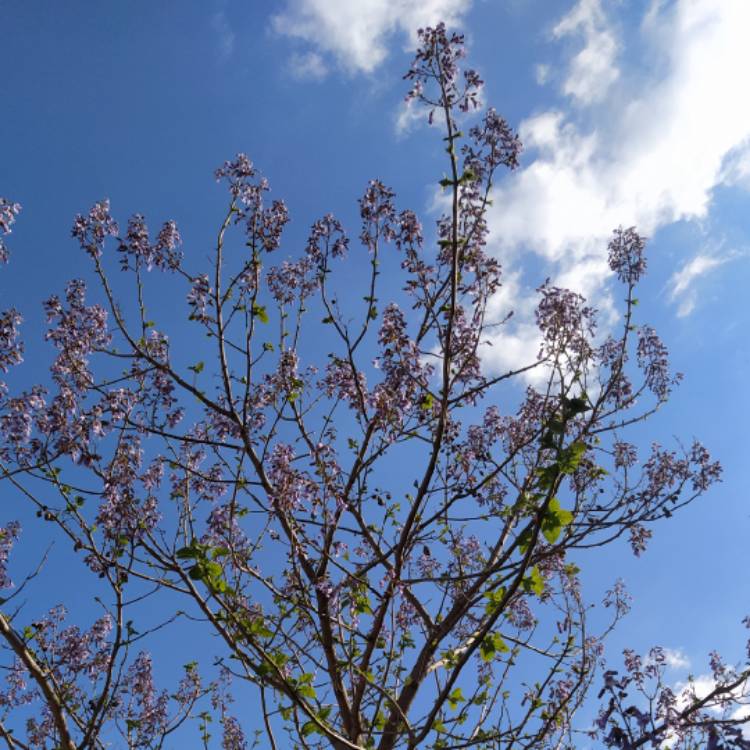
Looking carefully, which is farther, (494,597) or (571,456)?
(494,597)

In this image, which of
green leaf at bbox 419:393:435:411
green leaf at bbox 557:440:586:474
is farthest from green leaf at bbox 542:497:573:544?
green leaf at bbox 419:393:435:411

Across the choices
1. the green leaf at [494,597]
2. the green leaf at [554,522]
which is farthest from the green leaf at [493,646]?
the green leaf at [554,522]

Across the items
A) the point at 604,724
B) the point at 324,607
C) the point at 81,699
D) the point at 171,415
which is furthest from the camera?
the point at 81,699

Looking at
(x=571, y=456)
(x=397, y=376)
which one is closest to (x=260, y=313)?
(x=397, y=376)

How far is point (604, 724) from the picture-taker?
3441 millimetres

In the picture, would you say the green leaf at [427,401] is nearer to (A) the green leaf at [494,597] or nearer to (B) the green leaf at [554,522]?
(A) the green leaf at [494,597]

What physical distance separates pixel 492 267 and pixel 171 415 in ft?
11.7

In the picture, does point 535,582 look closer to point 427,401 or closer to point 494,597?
point 494,597

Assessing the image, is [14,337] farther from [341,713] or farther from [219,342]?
[341,713]

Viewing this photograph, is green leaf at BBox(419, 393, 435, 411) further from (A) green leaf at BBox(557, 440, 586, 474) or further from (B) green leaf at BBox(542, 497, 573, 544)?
(A) green leaf at BBox(557, 440, 586, 474)

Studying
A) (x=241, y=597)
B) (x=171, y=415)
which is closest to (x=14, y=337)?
(x=171, y=415)

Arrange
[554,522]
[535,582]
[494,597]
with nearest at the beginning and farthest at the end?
[554,522] → [535,582] → [494,597]

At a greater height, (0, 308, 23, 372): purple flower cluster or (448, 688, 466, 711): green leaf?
(0, 308, 23, 372): purple flower cluster

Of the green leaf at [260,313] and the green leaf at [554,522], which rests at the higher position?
the green leaf at [260,313]
